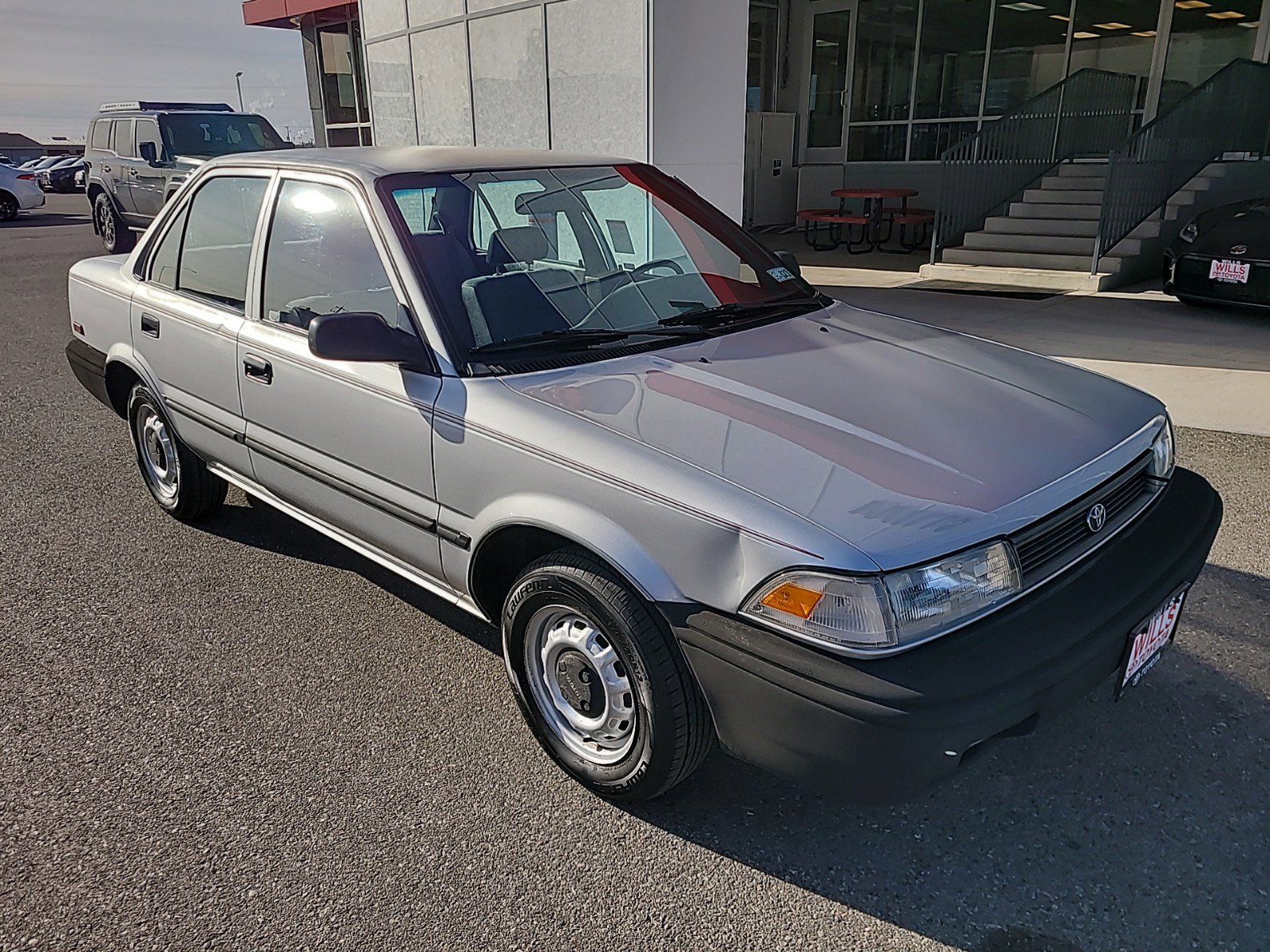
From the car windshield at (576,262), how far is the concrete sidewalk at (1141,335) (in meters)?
3.65

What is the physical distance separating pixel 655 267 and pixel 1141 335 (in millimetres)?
6328

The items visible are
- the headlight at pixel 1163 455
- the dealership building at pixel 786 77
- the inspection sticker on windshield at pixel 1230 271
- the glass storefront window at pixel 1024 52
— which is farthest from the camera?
the glass storefront window at pixel 1024 52

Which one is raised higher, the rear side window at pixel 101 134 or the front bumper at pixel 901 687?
the rear side window at pixel 101 134

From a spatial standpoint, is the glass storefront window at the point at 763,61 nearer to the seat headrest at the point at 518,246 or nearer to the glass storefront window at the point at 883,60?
the glass storefront window at the point at 883,60

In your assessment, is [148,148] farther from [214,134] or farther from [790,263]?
[790,263]

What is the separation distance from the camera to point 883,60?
54.0 ft

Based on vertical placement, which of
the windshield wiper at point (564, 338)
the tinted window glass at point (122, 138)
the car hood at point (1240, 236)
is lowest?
the car hood at point (1240, 236)

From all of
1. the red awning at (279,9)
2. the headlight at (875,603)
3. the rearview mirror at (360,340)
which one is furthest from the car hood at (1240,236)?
the red awning at (279,9)

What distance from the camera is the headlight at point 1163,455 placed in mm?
2695

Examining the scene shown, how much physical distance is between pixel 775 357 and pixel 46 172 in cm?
3789

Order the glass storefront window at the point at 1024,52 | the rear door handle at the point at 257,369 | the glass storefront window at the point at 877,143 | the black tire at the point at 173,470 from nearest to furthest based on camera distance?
1. the rear door handle at the point at 257,369
2. the black tire at the point at 173,470
3. the glass storefront window at the point at 1024,52
4. the glass storefront window at the point at 877,143

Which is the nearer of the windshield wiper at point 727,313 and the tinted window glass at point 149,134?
the windshield wiper at point 727,313

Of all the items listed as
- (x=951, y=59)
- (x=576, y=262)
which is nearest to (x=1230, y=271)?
(x=576, y=262)

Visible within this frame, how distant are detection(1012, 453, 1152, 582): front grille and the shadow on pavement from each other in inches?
15.8
